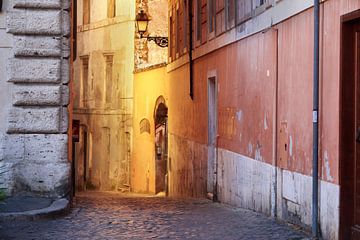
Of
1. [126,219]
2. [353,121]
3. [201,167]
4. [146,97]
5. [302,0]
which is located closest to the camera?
[353,121]

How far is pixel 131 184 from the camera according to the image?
27.8 m

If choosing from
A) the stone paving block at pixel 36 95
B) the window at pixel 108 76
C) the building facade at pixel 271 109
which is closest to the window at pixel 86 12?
the window at pixel 108 76

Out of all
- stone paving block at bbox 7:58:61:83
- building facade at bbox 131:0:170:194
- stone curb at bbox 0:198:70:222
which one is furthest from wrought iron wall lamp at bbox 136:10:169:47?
stone curb at bbox 0:198:70:222

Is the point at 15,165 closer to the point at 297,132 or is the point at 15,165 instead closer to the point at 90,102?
the point at 297,132

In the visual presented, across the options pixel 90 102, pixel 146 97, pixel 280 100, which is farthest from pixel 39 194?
pixel 90 102

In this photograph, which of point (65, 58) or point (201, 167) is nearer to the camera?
point (65, 58)

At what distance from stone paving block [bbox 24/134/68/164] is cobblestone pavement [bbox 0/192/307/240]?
0.77 meters

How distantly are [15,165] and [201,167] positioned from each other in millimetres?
7247

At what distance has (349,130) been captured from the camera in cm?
803

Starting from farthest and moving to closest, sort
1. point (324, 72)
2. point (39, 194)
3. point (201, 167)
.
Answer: point (201, 167)
point (39, 194)
point (324, 72)

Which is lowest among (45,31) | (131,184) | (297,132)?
(131,184)

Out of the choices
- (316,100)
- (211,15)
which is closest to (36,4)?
(316,100)

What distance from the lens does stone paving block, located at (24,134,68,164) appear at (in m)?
11.0

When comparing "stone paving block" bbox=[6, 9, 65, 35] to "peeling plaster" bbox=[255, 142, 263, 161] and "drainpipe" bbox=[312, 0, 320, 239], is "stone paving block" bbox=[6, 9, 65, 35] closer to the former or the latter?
"peeling plaster" bbox=[255, 142, 263, 161]
